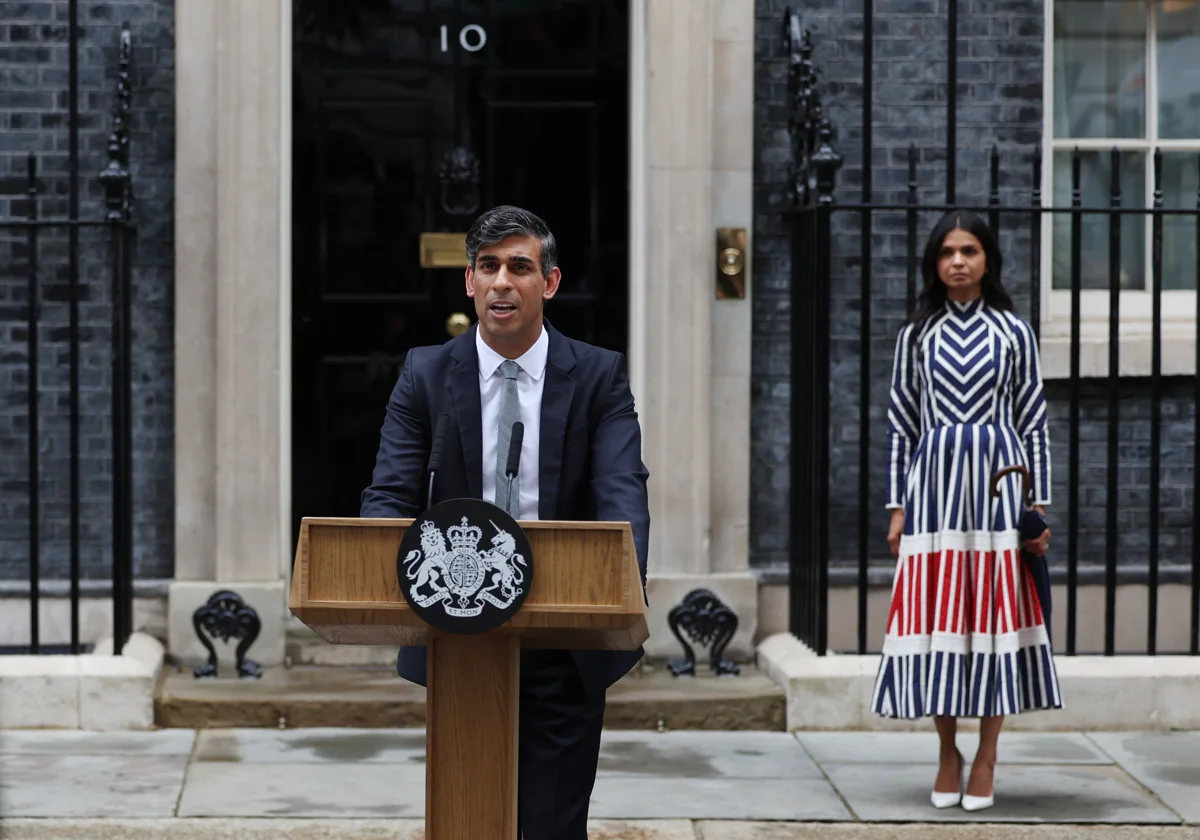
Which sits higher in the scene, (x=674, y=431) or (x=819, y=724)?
(x=674, y=431)

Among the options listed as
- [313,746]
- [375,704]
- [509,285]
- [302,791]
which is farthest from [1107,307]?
[509,285]

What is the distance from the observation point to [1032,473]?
5961 mm

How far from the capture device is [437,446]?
374cm

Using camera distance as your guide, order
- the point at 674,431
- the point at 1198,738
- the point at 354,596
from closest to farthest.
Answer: the point at 354,596
the point at 1198,738
the point at 674,431

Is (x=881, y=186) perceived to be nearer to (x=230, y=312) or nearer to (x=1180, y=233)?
(x=1180, y=233)

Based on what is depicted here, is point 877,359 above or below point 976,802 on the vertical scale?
above

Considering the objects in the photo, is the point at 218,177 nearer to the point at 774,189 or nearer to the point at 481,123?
the point at 481,123

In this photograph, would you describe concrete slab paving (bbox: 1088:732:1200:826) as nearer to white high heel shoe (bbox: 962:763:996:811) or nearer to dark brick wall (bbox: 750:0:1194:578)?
white high heel shoe (bbox: 962:763:996:811)

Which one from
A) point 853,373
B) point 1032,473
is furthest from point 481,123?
point 1032,473

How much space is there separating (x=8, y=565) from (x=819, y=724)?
3.22 m

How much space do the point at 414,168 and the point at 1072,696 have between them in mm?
3289

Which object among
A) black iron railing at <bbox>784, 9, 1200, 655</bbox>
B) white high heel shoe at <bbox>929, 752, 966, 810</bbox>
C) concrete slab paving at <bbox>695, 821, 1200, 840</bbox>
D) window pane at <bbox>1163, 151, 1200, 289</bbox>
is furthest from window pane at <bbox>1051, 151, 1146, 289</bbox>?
concrete slab paving at <bbox>695, 821, 1200, 840</bbox>

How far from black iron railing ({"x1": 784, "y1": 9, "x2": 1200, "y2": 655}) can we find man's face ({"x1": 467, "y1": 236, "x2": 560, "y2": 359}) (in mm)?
3235

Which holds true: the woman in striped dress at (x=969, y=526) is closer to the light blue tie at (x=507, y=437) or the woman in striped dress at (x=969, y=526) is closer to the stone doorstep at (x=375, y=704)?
the stone doorstep at (x=375, y=704)
